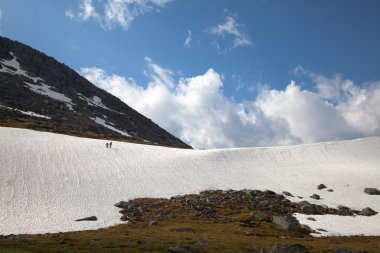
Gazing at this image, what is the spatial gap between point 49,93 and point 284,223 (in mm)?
123415

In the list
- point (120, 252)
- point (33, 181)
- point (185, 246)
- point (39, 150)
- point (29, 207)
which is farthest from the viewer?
point (39, 150)

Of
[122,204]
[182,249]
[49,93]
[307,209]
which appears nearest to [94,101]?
[49,93]

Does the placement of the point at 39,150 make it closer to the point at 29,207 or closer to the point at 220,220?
the point at 29,207

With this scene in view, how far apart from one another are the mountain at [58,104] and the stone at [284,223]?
66843mm

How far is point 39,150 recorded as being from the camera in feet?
208

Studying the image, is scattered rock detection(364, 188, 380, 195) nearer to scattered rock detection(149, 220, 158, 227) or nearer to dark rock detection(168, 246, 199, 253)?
scattered rock detection(149, 220, 158, 227)

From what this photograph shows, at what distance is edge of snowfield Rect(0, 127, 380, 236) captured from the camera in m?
43.6

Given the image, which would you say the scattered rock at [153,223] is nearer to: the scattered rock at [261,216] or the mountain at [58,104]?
the scattered rock at [261,216]

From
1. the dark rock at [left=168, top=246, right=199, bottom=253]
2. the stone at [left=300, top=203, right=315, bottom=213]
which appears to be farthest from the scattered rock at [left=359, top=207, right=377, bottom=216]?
the dark rock at [left=168, top=246, right=199, bottom=253]

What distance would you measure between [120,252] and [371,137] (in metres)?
76.7

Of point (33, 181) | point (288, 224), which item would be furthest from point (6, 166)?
point (288, 224)

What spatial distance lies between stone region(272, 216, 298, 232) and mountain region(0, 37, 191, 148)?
219 feet

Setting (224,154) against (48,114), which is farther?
(48,114)

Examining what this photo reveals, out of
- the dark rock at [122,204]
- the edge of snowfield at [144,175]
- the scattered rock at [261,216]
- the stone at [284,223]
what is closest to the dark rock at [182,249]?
the edge of snowfield at [144,175]
